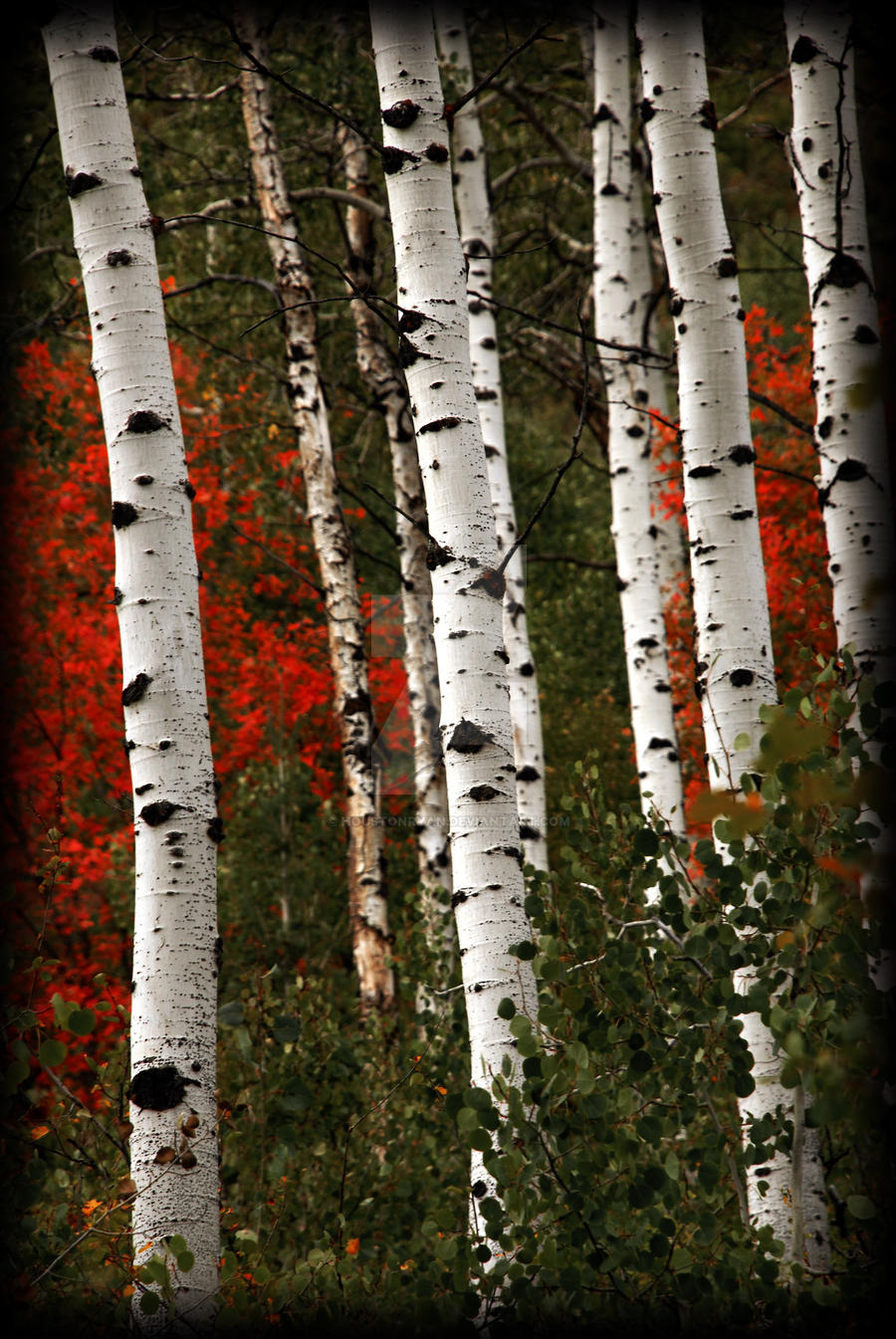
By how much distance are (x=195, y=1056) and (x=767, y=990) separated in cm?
154

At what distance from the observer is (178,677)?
3.00m

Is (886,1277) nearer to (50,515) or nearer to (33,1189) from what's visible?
(33,1189)

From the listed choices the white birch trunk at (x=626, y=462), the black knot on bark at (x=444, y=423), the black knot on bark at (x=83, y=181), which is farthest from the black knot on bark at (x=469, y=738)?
the white birch trunk at (x=626, y=462)

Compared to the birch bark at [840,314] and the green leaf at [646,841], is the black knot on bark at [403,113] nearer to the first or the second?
the birch bark at [840,314]

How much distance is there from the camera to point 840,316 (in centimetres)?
409

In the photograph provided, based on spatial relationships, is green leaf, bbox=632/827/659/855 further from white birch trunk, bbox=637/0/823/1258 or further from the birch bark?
the birch bark

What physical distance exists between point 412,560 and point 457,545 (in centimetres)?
448

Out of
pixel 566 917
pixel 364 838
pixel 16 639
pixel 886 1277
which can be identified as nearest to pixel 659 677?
pixel 364 838

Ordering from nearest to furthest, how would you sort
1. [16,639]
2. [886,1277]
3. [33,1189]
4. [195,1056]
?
[886,1277] → [33,1189] → [195,1056] → [16,639]

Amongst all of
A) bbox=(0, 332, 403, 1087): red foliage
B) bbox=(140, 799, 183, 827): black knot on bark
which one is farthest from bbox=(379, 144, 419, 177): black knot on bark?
bbox=(0, 332, 403, 1087): red foliage

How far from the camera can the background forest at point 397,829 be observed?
7.47ft

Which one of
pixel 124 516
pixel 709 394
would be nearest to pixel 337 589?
pixel 709 394

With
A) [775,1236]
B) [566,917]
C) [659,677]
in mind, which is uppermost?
[659,677]

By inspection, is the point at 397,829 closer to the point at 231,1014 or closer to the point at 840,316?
the point at 840,316
